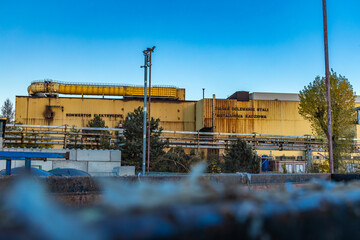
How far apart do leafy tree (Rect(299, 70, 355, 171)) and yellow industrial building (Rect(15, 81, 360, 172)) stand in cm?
1417

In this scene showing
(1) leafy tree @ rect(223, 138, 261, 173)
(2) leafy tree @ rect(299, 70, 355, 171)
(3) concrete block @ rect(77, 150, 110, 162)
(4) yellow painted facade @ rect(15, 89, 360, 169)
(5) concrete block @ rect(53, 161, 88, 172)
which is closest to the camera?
(5) concrete block @ rect(53, 161, 88, 172)

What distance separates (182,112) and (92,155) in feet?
90.6

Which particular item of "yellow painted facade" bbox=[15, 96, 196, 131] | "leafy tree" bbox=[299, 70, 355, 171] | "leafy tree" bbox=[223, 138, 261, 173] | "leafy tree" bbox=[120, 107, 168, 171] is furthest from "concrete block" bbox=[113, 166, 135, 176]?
"yellow painted facade" bbox=[15, 96, 196, 131]

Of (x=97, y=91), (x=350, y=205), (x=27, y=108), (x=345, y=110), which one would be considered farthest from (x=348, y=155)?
(x=27, y=108)

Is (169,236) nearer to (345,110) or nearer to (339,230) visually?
(339,230)

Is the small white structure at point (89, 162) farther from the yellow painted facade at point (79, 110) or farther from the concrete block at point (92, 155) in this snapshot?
the yellow painted facade at point (79, 110)

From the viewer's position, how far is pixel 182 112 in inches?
1727

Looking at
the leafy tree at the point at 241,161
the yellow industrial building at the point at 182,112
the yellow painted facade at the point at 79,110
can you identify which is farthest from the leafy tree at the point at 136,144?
the yellow painted facade at the point at 79,110

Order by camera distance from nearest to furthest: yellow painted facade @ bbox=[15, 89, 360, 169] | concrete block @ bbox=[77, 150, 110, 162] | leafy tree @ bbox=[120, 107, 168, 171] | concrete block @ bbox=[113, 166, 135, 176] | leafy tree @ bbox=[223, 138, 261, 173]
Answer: concrete block @ bbox=[113, 166, 135, 176]
concrete block @ bbox=[77, 150, 110, 162]
leafy tree @ bbox=[223, 138, 261, 173]
leafy tree @ bbox=[120, 107, 168, 171]
yellow painted facade @ bbox=[15, 89, 360, 169]

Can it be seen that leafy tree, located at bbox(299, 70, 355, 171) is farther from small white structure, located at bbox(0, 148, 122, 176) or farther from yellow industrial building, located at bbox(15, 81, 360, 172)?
small white structure, located at bbox(0, 148, 122, 176)

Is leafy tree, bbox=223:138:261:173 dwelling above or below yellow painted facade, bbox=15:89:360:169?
below

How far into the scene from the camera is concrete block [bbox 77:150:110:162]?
1659 cm

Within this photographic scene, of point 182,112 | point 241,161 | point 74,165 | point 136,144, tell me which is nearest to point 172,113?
point 182,112

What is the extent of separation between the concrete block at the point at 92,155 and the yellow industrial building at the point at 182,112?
24.4 m
